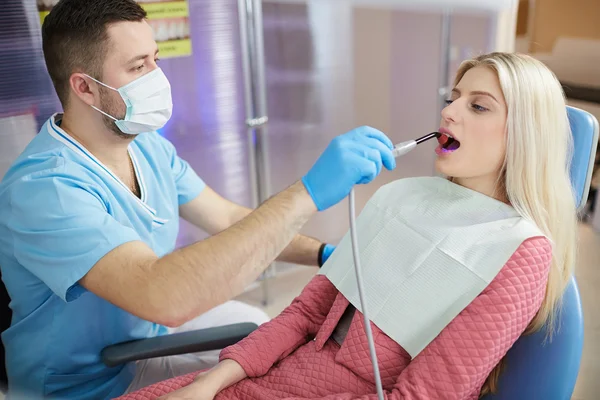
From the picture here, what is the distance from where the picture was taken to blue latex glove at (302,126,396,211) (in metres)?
1.06

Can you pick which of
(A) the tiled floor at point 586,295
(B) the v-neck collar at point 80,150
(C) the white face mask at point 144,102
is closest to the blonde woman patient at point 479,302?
(B) the v-neck collar at point 80,150

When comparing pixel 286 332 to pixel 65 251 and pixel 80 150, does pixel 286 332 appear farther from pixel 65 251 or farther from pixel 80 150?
pixel 80 150

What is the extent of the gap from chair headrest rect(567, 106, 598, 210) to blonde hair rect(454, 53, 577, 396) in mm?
15

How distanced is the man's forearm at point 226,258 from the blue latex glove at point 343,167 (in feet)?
0.09

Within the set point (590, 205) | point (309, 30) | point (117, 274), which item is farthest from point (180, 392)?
point (590, 205)

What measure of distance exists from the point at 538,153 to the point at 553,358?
1.34 feet

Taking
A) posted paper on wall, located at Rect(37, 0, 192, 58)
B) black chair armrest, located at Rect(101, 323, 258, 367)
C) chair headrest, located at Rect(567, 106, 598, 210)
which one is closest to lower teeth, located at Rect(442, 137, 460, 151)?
chair headrest, located at Rect(567, 106, 598, 210)

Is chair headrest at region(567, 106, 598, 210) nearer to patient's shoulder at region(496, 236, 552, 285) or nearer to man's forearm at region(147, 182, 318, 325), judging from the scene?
patient's shoulder at region(496, 236, 552, 285)

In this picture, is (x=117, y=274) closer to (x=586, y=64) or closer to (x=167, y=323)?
(x=167, y=323)

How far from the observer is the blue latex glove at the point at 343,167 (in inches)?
41.7

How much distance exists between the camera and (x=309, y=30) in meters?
2.60

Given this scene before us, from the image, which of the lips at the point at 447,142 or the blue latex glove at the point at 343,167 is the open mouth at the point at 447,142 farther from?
the blue latex glove at the point at 343,167

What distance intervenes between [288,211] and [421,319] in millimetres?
341

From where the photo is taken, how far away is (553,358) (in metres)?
1.04
